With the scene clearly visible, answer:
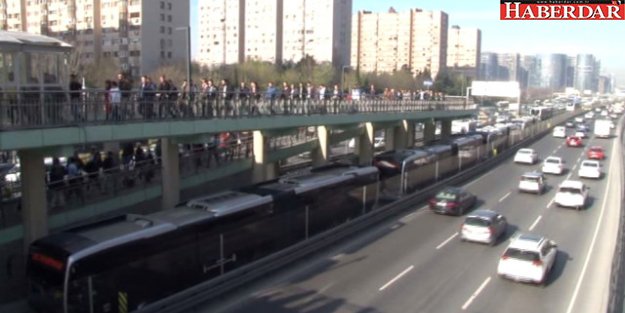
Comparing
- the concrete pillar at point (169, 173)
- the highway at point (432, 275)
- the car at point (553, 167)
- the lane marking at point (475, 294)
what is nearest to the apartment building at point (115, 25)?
the car at point (553, 167)

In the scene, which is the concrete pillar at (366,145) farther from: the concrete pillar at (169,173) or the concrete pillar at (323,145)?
the concrete pillar at (169,173)

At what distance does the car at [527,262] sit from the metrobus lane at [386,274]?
94 cm

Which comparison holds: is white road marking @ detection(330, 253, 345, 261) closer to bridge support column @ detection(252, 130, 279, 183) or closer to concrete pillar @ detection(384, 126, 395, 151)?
bridge support column @ detection(252, 130, 279, 183)

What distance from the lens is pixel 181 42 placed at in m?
78.9

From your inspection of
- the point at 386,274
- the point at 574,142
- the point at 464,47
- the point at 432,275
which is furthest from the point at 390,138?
the point at 464,47

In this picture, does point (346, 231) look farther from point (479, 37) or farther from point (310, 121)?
point (479, 37)

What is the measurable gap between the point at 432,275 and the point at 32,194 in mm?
11078

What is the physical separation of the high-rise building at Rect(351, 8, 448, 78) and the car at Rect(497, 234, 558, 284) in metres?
124

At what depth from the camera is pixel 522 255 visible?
1548 centimetres

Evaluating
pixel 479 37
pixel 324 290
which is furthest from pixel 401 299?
pixel 479 37

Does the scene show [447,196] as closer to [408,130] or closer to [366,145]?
[366,145]

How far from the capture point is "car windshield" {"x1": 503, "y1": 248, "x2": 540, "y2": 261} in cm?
1530

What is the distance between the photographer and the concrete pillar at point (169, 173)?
62.5 feet

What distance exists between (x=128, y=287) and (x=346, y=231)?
937 cm
